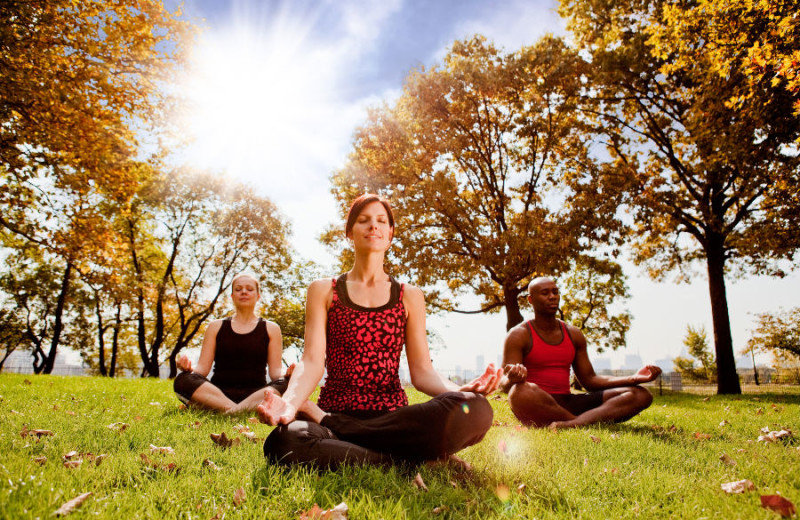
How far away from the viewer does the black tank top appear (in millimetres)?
6930

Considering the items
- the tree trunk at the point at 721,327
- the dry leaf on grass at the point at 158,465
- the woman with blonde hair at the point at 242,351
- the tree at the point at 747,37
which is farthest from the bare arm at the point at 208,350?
the tree trunk at the point at 721,327

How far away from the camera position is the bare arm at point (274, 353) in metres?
7.04

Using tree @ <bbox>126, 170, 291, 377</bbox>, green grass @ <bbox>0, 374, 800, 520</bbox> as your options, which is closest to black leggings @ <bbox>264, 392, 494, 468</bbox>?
green grass @ <bbox>0, 374, 800, 520</bbox>

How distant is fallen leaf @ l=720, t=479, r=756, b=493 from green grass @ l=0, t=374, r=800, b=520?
3.1 inches

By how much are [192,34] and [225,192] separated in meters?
17.2

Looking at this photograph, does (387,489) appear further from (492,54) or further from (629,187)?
(492,54)

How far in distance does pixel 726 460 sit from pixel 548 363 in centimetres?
318

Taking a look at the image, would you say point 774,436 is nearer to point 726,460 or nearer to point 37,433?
point 726,460

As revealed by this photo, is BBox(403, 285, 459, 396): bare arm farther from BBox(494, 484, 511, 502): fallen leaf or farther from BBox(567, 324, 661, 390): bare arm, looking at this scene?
BBox(567, 324, 661, 390): bare arm

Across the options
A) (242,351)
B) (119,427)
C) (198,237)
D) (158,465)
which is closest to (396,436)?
(158,465)

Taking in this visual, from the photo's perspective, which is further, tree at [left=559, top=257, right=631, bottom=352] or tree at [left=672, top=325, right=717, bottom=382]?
tree at [left=672, top=325, right=717, bottom=382]

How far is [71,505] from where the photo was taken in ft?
7.03

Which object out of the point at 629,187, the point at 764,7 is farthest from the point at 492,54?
the point at 764,7

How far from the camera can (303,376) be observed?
10.6 feet
